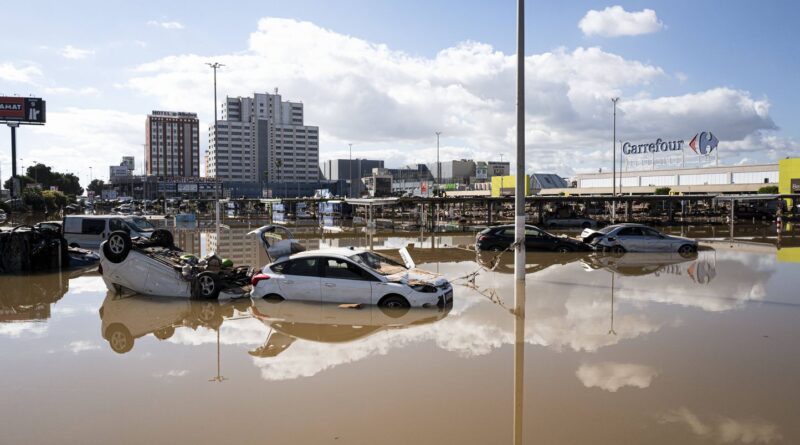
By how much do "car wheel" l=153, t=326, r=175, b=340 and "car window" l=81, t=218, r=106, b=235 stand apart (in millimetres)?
13571

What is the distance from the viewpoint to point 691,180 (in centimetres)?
6378

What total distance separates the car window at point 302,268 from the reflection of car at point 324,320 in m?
0.62

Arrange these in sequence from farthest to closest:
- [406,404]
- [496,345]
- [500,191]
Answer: [500,191] < [496,345] < [406,404]

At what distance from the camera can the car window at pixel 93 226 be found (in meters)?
21.9

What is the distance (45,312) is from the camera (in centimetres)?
1196

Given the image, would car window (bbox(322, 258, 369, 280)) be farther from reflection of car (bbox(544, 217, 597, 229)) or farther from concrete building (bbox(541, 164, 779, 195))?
concrete building (bbox(541, 164, 779, 195))

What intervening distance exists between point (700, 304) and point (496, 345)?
5.50 meters

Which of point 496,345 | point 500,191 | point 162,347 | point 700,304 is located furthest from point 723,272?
point 500,191

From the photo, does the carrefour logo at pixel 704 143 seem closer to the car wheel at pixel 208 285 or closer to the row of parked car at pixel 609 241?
the row of parked car at pixel 609 241

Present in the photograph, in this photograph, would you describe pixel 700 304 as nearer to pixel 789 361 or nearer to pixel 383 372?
pixel 789 361

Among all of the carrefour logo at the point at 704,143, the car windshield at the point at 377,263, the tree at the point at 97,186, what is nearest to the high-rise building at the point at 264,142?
the tree at the point at 97,186

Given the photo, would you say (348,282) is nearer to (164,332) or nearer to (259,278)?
(259,278)

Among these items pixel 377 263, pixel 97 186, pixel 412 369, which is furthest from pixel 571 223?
pixel 97 186

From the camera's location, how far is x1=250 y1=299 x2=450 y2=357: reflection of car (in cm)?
952
